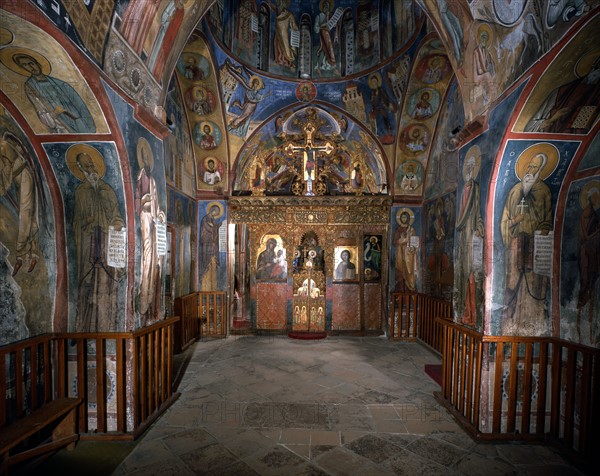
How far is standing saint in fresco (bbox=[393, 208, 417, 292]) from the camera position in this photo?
28.4 ft

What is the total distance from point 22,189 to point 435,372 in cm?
718

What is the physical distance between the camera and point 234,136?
8648 mm

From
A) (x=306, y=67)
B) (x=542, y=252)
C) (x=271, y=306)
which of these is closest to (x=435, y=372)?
(x=542, y=252)

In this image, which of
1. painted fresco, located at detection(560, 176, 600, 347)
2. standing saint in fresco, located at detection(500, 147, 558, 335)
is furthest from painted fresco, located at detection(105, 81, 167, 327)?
painted fresco, located at detection(560, 176, 600, 347)

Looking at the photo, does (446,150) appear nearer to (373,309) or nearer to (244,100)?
(373,309)

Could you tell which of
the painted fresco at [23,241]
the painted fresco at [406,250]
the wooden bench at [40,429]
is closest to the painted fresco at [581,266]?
→ the painted fresco at [406,250]

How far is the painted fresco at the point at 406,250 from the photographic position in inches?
340

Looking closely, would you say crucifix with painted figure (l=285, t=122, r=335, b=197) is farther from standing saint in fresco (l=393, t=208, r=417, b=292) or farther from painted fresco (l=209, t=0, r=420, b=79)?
standing saint in fresco (l=393, t=208, r=417, b=292)

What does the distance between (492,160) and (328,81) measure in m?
5.50

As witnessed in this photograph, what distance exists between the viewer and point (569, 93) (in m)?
3.27

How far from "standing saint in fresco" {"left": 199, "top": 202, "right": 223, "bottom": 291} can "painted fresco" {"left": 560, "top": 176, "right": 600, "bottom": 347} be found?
7519 mm

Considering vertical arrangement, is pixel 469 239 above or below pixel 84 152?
below

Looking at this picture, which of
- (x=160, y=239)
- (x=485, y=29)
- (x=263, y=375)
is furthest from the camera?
(x=263, y=375)

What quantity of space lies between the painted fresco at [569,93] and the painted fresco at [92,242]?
15.8 feet
